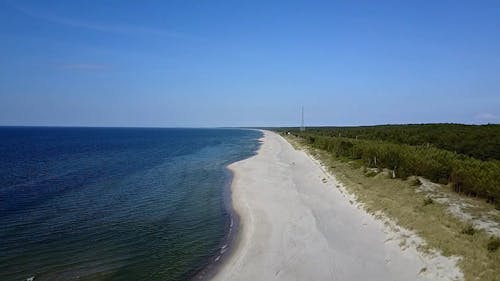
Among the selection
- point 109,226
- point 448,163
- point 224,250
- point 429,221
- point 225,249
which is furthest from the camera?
point 448,163

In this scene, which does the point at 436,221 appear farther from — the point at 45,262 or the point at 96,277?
the point at 45,262

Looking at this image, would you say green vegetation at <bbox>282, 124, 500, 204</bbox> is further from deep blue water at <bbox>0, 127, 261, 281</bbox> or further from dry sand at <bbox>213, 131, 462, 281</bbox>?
→ deep blue water at <bbox>0, 127, 261, 281</bbox>

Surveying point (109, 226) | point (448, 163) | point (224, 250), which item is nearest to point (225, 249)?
point (224, 250)

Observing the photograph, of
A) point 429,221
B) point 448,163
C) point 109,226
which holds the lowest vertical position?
point 109,226

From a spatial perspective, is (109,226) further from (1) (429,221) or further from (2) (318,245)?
(1) (429,221)

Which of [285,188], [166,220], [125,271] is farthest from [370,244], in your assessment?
[285,188]

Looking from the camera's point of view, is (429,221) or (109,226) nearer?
(429,221)

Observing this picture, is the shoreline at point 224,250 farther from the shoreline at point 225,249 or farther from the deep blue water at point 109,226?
the deep blue water at point 109,226

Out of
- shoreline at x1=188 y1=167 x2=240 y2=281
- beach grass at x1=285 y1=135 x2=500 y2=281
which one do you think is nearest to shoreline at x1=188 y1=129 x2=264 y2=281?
shoreline at x1=188 y1=167 x2=240 y2=281
